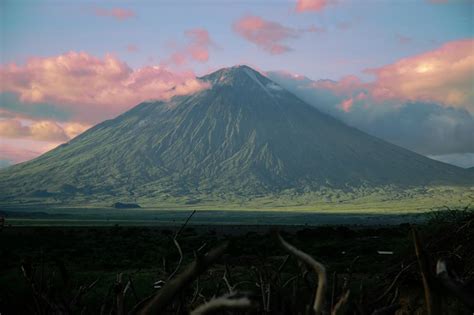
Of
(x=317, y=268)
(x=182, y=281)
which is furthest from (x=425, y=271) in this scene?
(x=182, y=281)

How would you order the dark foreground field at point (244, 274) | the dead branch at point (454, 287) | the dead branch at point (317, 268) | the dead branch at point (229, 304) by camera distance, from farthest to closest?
the dark foreground field at point (244, 274), the dead branch at point (317, 268), the dead branch at point (454, 287), the dead branch at point (229, 304)

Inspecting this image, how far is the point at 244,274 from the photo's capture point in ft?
32.6

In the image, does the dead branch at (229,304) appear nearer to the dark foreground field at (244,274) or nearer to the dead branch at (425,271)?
the dark foreground field at (244,274)

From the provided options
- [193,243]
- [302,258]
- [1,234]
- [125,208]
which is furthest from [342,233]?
[125,208]

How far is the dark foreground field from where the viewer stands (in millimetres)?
2701

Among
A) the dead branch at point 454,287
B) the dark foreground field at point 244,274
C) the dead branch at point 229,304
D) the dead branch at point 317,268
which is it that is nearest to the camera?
the dead branch at point 229,304

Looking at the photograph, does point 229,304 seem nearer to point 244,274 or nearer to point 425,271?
point 425,271

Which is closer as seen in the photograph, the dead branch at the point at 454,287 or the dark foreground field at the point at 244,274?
the dead branch at the point at 454,287

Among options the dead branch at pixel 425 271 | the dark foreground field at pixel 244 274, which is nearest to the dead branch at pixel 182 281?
the dark foreground field at pixel 244 274

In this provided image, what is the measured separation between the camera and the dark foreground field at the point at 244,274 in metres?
2.70

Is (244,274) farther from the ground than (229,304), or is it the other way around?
(229,304)

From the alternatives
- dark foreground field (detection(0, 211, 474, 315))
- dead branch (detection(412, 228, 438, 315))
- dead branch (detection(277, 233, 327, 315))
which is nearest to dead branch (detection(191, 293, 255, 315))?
dark foreground field (detection(0, 211, 474, 315))

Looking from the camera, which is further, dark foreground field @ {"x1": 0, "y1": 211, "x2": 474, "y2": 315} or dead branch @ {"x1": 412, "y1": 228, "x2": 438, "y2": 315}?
dark foreground field @ {"x1": 0, "y1": 211, "x2": 474, "y2": 315}

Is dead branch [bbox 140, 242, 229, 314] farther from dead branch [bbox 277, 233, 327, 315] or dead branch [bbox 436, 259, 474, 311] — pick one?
dead branch [bbox 436, 259, 474, 311]
